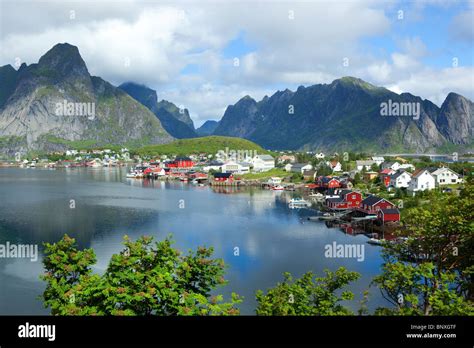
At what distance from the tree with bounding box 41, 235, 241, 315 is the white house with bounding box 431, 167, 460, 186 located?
80.2 feet

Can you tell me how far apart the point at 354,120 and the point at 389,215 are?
9703 centimetres

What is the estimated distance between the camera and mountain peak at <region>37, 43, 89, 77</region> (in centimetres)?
11043

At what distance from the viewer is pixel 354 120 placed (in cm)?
11031

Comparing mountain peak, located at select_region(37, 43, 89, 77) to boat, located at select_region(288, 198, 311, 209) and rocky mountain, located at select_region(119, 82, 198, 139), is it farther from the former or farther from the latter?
boat, located at select_region(288, 198, 311, 209)

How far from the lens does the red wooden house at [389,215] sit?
17.6 meters

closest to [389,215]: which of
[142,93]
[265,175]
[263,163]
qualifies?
[265,175]

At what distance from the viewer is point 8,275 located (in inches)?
451

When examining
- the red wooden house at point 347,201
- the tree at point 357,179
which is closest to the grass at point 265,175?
the tree at point 357,179

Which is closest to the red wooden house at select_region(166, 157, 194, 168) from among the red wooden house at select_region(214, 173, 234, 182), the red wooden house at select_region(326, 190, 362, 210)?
the red wooden house at select_region(214, 173, 234, 182)

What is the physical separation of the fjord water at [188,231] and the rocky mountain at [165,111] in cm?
12886

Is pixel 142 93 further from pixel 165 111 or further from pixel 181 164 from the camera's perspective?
pixel 181 164
